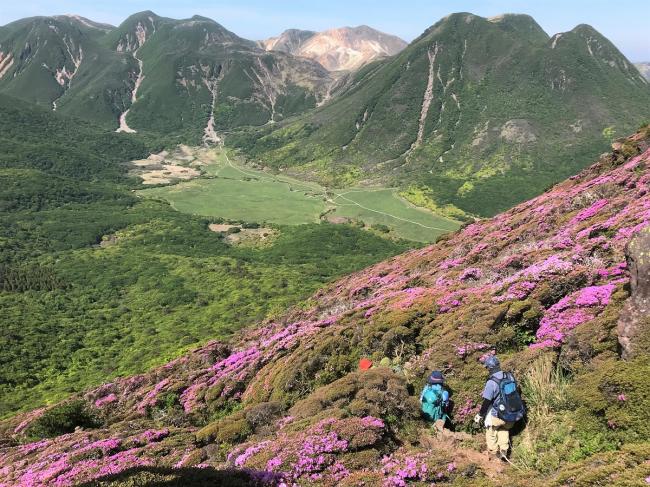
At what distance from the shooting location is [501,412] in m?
13.9

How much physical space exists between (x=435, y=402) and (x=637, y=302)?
7.75 metres

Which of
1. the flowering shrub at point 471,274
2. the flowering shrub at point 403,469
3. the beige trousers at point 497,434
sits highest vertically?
the flowering shrub at point 471,274

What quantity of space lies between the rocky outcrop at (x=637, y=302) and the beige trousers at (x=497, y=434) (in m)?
4.57

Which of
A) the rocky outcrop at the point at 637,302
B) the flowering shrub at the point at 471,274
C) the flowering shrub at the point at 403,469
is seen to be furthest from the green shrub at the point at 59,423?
the rocky outcrop at the point at 637,302

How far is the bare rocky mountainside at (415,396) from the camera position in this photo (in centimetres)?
1296

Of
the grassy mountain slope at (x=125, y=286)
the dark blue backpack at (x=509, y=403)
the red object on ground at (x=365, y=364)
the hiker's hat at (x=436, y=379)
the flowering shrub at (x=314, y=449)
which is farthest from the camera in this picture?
the grassy mountain slope at (x=125, y=286)

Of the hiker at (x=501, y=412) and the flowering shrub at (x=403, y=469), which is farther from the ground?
the hiker at (x=501, y=412)

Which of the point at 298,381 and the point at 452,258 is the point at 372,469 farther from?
the point at 452,258

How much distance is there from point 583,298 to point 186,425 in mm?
23168

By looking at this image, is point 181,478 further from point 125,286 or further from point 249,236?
point 249,236

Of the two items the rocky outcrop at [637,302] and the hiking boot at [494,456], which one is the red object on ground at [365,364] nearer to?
the hiking boot at [494,456]

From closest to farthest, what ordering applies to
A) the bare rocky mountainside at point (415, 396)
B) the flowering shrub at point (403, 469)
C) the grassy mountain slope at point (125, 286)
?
1. the bare rocky mountainside at point (415, 396)
2. the flowering shrub at point (403, 469)
3. the grassy mountain slope at point (125, 286)

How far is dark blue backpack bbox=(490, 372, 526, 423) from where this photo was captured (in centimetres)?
1380

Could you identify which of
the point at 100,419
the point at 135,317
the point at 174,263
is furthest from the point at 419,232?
the point at 100,419
